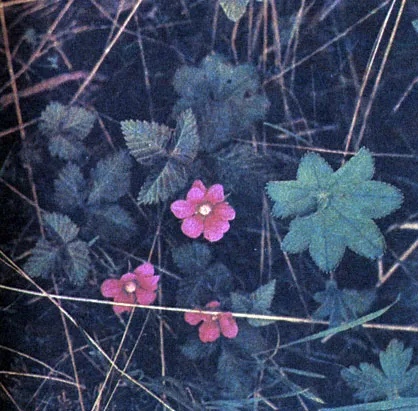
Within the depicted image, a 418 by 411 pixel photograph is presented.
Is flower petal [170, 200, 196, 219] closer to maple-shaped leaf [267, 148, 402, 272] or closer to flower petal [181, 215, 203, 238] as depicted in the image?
flower petal [181, 215, 203, 238]

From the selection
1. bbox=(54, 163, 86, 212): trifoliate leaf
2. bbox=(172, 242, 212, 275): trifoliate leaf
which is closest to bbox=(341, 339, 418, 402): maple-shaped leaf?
bbox=(172, 242, 212, 275): trifoliate leaf

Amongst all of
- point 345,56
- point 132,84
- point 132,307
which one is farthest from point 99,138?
point 345,56

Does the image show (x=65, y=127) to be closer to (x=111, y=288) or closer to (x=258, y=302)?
(x=111, y=288)

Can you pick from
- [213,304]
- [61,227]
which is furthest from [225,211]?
[61,227]

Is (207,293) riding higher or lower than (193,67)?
lower

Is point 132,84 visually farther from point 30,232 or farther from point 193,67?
point 30,232

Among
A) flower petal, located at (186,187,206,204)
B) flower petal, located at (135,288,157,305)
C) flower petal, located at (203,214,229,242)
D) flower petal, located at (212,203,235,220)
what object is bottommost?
flower petal, located at (135,288,157,305)

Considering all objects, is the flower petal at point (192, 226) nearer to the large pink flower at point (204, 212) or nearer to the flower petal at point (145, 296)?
the large pink flower at point (204, 212)
